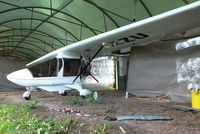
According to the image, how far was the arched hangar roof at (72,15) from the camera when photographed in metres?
6.75

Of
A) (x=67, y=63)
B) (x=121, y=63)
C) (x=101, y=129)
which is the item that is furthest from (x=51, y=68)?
(x=121, y=63)

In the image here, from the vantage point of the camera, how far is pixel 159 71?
256 inches

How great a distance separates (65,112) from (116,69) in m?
7.29

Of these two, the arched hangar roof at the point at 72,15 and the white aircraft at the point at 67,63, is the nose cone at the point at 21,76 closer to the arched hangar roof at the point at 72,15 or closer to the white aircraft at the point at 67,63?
the white aircraft at the point at 67,63

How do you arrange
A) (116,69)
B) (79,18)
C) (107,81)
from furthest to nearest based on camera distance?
(107,81)
(116,69)
(79,18)

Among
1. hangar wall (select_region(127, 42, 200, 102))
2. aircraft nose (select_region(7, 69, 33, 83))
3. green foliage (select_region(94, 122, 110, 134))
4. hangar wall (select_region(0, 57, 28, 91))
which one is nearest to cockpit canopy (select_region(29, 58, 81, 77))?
aircraft nose (select_region(7, 69, 33, 83))

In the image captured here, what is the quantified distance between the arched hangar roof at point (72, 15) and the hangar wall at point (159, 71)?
133 centimetres

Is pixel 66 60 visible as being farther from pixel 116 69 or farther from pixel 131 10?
pixel 116 69

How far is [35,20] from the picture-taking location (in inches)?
377

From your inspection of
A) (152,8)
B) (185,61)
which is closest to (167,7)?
(152,8)

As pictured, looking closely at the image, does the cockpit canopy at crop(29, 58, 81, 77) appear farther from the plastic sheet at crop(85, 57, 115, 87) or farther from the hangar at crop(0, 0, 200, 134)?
the plastic sheet at crop(85, 57, 115, 87)

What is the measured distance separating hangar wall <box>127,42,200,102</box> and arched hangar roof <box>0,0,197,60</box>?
52.2 inches

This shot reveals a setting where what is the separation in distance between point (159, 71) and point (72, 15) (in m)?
4.53

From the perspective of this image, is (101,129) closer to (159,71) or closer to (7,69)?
(159,71)
